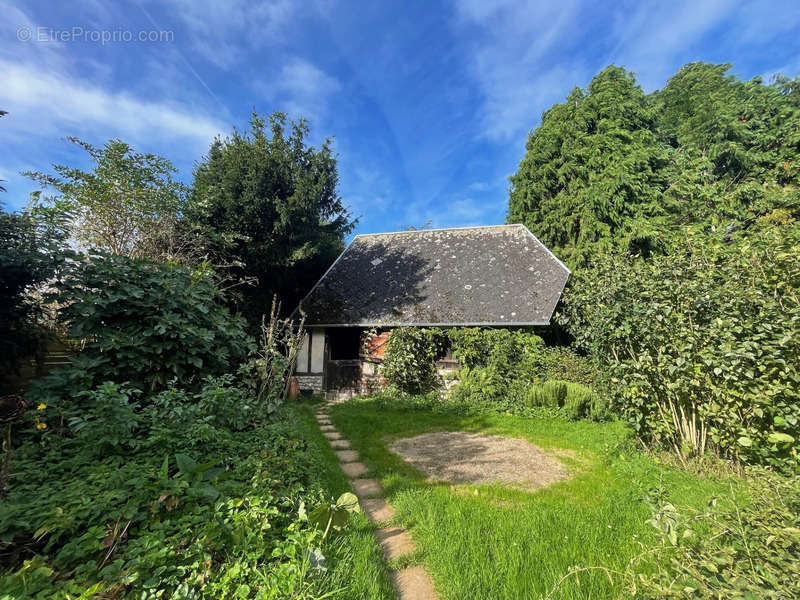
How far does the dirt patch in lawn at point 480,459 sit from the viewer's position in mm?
3842

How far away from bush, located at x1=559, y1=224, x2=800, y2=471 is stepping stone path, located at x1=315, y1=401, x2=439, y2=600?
2.79 metres

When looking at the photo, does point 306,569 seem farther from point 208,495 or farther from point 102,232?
point 102,232

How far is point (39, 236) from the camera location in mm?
3643

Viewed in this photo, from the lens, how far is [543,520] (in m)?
2.78

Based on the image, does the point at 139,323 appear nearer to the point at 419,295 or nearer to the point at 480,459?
the point at 480,459

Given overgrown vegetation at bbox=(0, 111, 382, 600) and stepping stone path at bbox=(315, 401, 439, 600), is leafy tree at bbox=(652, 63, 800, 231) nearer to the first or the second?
stepping stone path at bbox=(315, 401, 439, 600)

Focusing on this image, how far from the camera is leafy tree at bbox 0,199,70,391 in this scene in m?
3.30

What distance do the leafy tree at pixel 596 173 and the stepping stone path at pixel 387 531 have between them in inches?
449

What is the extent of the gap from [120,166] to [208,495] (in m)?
9.29

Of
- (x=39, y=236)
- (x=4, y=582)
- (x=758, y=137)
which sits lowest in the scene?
(x=4, y=582)

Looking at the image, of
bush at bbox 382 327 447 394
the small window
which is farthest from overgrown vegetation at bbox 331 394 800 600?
the small window

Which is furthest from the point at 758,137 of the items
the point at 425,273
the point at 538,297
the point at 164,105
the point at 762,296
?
the point at 164,105

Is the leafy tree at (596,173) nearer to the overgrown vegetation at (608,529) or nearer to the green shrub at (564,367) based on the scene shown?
the green shrub at (564,367)

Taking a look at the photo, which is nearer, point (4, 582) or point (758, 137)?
point (4, 582)
